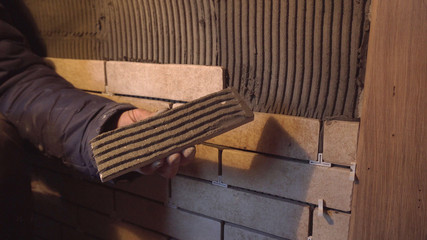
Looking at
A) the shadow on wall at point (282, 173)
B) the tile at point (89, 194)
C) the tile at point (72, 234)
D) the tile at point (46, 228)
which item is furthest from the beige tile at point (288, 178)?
the tile at point (46, 228)

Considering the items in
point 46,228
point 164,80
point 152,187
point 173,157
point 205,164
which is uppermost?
point 164,80

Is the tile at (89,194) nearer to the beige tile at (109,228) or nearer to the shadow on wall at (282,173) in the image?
the beige tile at (109,228)

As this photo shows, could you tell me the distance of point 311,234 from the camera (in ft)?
3.31

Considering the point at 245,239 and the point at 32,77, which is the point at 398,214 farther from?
the point at 32,77

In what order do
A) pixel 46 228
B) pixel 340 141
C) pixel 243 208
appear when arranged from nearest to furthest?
pixel 340 141, pixel 243 208, pixel 46 228

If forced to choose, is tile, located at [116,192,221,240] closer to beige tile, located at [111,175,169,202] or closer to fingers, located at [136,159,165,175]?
beige tile, located at [111,175,169,202]

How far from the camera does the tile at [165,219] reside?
1206 millimetres

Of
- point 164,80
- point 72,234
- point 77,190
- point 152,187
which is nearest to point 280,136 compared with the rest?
point 164,80

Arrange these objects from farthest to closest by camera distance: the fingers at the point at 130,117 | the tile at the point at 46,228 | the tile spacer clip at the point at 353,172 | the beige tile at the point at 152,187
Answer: the tile at the point at 46,228 → the beige tile at the point at 152,187 → the fingers at the point at 130,117 → the tile spacer clip at the point at 353,172

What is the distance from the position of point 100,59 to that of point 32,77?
28cm

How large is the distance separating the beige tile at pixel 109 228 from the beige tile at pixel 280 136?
1.92 ft

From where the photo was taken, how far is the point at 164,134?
0.86 meters

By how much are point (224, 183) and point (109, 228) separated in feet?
2.24

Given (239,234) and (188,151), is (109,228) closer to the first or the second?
(239,234)
